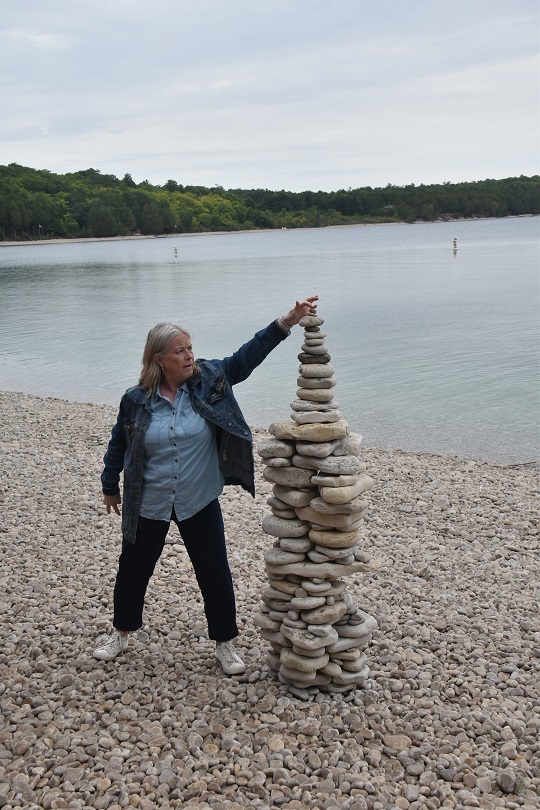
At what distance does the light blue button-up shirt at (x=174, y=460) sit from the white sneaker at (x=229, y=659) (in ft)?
3.51

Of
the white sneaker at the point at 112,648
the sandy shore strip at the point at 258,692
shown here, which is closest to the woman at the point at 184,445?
the white sneaker at the point at 112,648

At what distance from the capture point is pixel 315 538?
5.43 meters

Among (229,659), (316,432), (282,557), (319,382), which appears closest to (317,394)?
(319,382)

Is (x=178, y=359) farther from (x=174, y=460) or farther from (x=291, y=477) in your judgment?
(x=291, y=477)

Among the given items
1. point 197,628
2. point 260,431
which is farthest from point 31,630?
point 260,431

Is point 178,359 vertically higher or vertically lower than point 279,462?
higher

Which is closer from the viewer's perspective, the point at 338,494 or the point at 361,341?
the point at 338,494

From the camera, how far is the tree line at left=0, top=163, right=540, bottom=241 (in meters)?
156

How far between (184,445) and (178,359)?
0.55 m

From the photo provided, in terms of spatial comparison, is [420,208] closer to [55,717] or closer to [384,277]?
[384,277]

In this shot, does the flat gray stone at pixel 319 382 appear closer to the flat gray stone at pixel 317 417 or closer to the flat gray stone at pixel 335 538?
the flat gray stone at pixel 317 417

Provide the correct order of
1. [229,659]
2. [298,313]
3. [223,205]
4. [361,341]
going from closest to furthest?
[298,313]
[229,659]
[361,341]
[223,205]

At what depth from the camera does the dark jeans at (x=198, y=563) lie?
545 cm

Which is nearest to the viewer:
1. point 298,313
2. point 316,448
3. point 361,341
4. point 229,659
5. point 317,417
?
point 298,313
